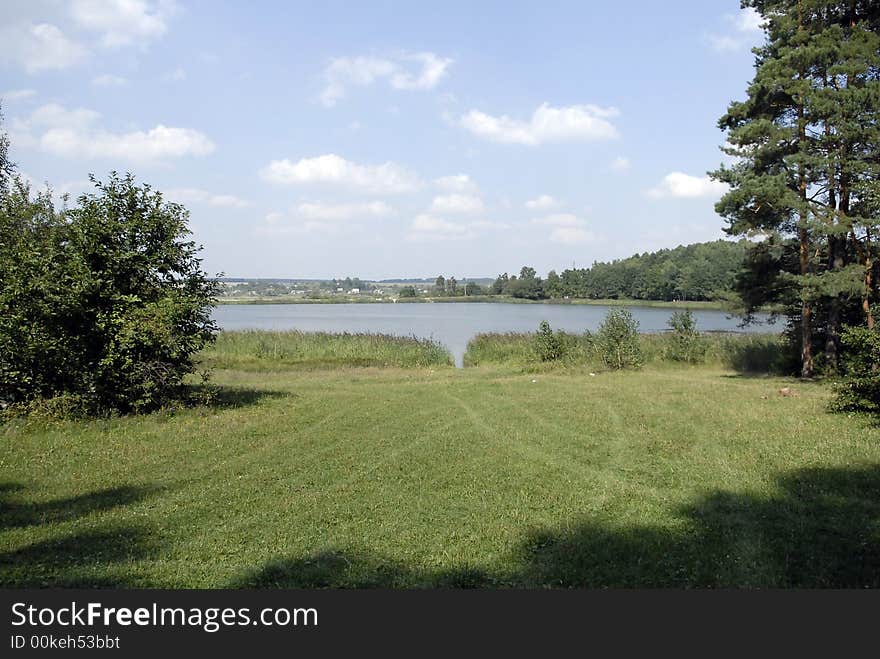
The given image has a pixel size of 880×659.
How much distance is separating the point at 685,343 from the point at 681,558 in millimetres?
24203

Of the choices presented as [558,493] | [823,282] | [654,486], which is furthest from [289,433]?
[823,282]

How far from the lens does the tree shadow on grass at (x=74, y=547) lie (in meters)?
4.94

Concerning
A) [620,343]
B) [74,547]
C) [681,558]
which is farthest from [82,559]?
[620,343]

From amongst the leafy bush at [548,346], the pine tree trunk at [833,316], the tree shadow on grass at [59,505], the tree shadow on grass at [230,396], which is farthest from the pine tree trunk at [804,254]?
the tree shadow on grass at [59,505]

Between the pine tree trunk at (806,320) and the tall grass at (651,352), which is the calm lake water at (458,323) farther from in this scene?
the pine tree trunk at (806,320)

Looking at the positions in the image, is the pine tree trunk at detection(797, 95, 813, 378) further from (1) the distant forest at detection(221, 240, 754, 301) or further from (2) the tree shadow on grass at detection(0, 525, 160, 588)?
(1) the distant forest at detection(221, 240, 754, 301)

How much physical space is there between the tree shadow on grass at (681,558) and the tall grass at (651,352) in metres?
18.4

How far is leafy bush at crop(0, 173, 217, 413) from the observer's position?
12.0 m

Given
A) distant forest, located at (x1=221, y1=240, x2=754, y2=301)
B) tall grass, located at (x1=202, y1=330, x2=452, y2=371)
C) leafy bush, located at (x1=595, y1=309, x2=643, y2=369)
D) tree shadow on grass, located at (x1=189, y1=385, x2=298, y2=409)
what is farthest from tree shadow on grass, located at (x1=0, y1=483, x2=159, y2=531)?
distant forest, located at (x1=221, y1=240, x2=754, y2=301)

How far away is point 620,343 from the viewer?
25.2 m

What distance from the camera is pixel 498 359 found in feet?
98.8

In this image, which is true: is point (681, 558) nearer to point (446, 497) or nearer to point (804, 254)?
point (446, 497)

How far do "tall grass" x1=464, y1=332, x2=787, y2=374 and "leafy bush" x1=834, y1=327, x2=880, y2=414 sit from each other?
1009 cm

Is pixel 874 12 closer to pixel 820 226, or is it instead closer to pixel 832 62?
pixel 832 62
